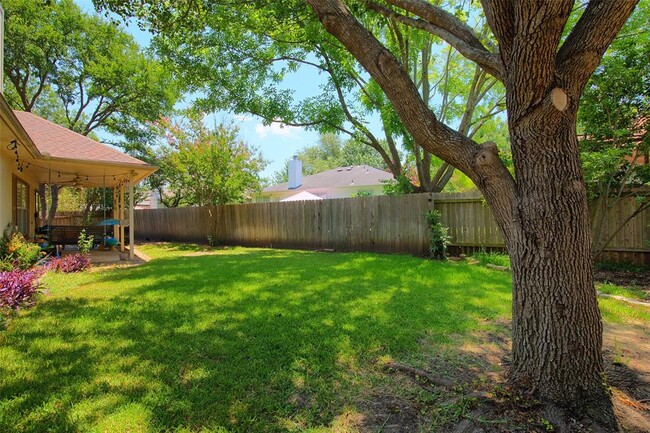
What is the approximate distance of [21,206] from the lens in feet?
34.2

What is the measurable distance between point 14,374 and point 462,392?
3366 mm

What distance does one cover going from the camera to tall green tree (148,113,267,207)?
14469 millimetres

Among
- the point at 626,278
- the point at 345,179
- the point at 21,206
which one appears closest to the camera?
the point at 626,278

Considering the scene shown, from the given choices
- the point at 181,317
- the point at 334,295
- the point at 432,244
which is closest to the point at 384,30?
the point at 432,244

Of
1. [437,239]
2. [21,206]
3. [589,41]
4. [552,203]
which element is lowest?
[437,239]

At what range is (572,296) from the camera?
2.22 meters

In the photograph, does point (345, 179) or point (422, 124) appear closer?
point (422, 124)

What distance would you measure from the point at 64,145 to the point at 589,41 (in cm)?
1089

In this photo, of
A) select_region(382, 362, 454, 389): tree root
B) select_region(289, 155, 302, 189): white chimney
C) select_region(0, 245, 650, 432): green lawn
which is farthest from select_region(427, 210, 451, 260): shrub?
select_region(289, 155, 302, 189): white chimney

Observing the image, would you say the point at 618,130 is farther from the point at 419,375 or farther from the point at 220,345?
the point at 220,345

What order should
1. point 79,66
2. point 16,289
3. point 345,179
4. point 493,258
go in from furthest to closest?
point 345,179 → point 79,66 → point 493,258 → point 16,289

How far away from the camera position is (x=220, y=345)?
3.34 m

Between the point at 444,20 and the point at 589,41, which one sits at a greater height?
the point at 444,20

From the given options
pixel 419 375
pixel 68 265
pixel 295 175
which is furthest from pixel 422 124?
pixel 295 175
